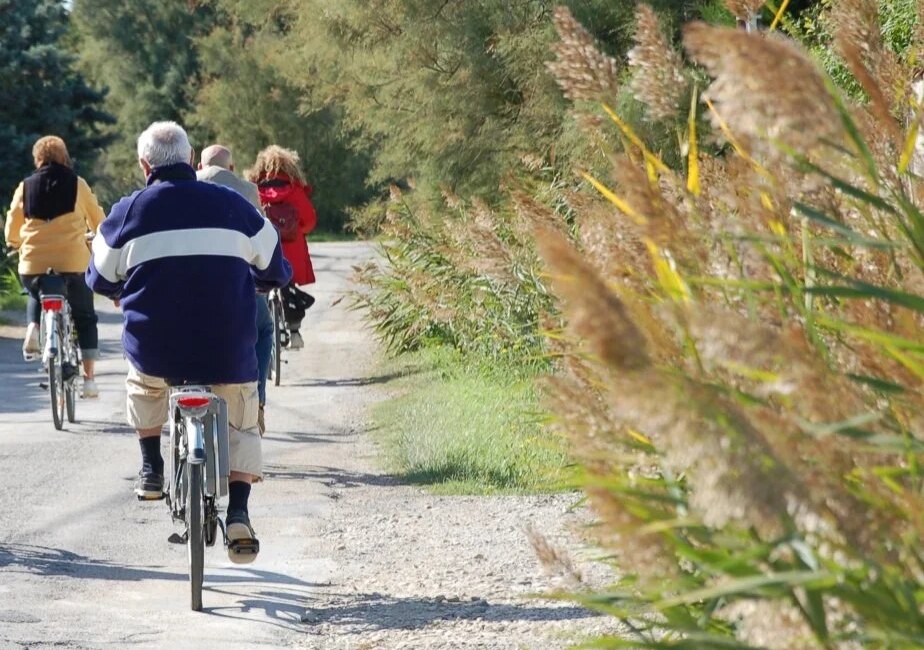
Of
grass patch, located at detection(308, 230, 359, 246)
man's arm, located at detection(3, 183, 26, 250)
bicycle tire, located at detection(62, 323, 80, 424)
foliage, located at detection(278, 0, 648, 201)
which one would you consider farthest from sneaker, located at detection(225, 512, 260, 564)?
grass patch, located at detection(308, 230, 359, 246)

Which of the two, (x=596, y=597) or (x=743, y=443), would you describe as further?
(x=596, y=597)

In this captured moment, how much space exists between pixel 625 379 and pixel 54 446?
943 cm

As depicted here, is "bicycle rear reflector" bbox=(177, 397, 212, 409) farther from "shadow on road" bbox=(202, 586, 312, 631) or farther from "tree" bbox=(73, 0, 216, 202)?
"tree" bbox=(73, 0, 216, 202)

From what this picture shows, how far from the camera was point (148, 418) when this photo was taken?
7.23 m

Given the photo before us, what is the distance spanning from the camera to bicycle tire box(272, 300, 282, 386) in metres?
14.6

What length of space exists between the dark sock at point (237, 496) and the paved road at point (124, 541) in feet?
1.16

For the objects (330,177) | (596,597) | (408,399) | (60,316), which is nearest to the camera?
(596,597)

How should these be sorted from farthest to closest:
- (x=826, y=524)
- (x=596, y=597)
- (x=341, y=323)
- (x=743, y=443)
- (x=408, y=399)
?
(x=341, y=323), (x=408, y=399), (x=596, y=597), (x=826, y=524), (x=743, y=443)

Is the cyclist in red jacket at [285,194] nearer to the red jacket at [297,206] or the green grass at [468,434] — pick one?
the red jacket at [297,206]

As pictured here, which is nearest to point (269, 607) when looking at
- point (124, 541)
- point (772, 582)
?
point (124, 541)

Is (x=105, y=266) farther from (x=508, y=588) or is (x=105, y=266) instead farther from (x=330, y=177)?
(x=330, y=177)

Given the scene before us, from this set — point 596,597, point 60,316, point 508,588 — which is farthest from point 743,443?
point 60,316

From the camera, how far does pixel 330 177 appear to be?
181 ft

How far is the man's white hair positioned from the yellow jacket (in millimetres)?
5434
